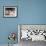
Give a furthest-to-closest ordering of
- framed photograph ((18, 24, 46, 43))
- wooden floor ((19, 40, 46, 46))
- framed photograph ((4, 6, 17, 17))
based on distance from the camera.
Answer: framed photograph ((4, 6, 17, 17)) → framed photograph ((18, 24, 46, 43)) → wooden floor ((19, 40, 46, 46))

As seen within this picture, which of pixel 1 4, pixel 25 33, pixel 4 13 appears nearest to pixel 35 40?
pixel 25 33

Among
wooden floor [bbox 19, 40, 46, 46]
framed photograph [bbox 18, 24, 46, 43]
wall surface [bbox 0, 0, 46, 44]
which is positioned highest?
wall surface [bbox 0, 0, 46, 44]

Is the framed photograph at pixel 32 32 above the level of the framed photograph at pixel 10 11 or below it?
below

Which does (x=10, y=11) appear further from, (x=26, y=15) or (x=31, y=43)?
(x=31, y=43)

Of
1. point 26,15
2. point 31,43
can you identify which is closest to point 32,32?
point 31,43

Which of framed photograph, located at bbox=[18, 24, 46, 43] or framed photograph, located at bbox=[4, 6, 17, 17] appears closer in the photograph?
framed photograph, located at bbox=[18, 24, 46, 43]

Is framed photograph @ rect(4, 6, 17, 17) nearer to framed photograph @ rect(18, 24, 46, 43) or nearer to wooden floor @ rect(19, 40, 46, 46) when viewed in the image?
framed photograph @ rect(18, 24, 46, 43)

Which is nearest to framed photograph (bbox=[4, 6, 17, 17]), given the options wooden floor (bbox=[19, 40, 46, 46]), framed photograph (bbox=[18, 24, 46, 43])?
framed photograph (bbox=[18, 24, 46, 43])

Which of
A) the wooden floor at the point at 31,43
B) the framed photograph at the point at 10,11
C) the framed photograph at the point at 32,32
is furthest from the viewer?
the framed photograph at the point at 10,11

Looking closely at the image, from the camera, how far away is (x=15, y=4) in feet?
14.1

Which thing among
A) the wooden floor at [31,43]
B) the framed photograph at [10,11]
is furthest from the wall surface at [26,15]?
the wooden floor at [31,43]

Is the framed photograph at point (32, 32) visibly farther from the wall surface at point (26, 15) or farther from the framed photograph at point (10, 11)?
the framed photograph at point (10, 11)

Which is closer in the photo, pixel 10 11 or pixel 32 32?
pixel 32 32

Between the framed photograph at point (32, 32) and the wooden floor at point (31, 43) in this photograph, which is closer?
the wooden floor at point (31, 43)
